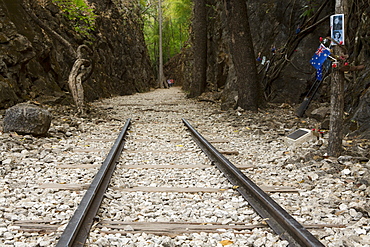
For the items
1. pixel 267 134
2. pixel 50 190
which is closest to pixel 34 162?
pixel 50 190

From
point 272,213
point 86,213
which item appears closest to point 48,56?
point 86,213

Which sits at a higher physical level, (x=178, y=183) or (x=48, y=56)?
(x=48, y=56)

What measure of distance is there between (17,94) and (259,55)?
7672 millimetres

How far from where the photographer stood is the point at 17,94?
335 inches

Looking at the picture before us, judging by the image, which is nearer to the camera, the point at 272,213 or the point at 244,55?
the point at 272,213

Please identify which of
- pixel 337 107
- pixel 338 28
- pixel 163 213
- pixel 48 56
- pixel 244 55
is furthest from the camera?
pixel 48 56

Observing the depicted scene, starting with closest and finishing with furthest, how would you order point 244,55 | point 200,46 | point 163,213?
1. point 163,213
2. point 244,55
3. point 200,46

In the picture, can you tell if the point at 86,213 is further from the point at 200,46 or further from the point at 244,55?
the point at 200,46

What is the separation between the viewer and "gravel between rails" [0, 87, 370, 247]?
2.60 metres

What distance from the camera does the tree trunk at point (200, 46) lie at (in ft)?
55.6

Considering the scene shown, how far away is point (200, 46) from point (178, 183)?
13976mm

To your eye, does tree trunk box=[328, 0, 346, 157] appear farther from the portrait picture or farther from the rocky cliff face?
the rocky cliff face

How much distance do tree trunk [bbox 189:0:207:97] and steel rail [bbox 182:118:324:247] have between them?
13.2 meters

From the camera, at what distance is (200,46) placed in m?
17.1
